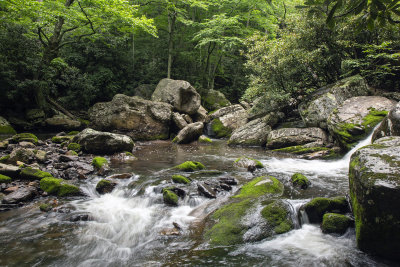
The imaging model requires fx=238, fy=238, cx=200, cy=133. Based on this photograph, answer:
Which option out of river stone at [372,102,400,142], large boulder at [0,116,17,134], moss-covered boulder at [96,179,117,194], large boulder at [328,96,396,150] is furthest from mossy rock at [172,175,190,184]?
large boulder at [0,116,17,134]

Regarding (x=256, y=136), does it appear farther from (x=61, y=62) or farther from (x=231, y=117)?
(x=61, y=62)

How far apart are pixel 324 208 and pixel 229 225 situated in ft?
6.59

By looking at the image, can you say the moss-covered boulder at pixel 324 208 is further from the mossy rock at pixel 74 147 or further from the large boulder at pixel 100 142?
the mossy rock at pixel 74 147

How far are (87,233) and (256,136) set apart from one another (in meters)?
11.2

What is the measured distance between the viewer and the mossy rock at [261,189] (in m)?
6.23

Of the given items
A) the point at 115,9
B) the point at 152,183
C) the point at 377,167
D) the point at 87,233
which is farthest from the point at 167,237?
the point at 115,9

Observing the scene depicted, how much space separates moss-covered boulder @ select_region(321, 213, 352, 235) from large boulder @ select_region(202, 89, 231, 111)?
17.9 meters

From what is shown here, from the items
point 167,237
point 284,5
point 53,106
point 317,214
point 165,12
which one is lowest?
point 167,237

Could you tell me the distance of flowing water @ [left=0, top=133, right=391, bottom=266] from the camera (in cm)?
392

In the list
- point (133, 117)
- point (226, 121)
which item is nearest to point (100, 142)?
point (133, 117)

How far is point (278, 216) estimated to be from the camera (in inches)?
190

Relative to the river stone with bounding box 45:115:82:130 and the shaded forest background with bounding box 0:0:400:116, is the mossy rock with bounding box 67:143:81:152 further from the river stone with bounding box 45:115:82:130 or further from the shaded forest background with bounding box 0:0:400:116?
the shaded forest background with bounding box 0:0:400:116

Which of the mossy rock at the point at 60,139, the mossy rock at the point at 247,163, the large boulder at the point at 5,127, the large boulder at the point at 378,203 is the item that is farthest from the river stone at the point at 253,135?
the large boulder at the point at 5,127

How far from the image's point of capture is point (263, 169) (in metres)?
9.16
